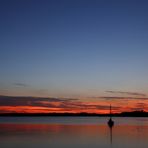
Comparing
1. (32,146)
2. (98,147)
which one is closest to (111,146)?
(98,147)

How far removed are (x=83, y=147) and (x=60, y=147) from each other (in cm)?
272

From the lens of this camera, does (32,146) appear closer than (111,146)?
Yes

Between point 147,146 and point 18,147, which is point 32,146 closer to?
point 18,147

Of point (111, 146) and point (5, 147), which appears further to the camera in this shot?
point (111, 146)

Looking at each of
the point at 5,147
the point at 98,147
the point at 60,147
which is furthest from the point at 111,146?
the point at 5,147

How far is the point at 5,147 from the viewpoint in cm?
3625

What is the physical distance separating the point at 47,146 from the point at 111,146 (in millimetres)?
7788

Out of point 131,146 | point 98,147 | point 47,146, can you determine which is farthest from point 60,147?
point 131,146

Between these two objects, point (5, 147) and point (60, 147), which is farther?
point (60, 147)

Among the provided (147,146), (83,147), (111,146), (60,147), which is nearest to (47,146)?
(60,147)

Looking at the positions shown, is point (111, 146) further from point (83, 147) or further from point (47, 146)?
point (47, 146)

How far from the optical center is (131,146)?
40344 mm

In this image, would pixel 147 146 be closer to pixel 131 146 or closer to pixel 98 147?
pixel 131 146

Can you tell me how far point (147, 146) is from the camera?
40094mm
